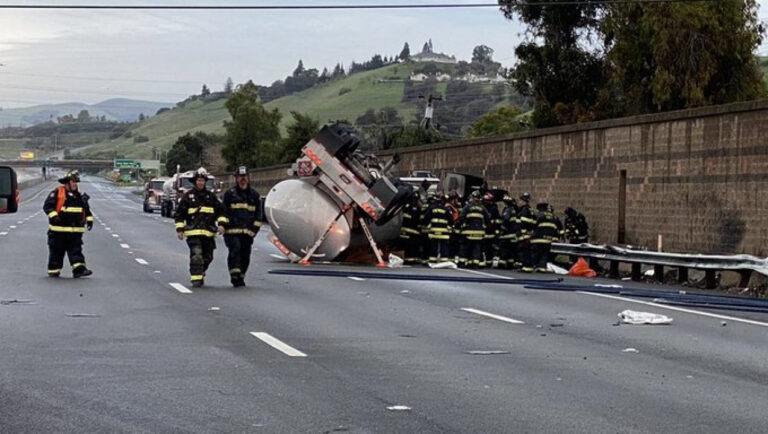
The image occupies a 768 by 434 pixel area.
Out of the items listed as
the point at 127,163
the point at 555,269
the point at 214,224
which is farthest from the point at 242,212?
the point at 127,163

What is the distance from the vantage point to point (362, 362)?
11742 millimetres

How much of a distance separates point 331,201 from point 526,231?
437 centimetres

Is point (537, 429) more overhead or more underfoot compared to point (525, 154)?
more underfoot

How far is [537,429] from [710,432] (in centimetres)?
121

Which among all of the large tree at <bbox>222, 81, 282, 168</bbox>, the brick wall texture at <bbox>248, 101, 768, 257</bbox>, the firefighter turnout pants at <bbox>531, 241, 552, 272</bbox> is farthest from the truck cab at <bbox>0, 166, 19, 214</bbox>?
the large tree at <bbox>222, 81, 282, 168</bbox>

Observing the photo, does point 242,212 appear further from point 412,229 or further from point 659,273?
point 659,273

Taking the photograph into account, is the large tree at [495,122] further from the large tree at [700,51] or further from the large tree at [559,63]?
the large tree at [700,51]

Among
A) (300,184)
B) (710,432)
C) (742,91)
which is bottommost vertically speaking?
(710,432)

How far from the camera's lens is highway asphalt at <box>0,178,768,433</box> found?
898cm

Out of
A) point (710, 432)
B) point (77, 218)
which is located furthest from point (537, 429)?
point (77, 218)

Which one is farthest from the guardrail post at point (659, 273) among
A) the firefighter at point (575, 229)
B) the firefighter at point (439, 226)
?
the firefighter at point (575, 229)

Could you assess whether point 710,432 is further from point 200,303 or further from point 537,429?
point 200,303

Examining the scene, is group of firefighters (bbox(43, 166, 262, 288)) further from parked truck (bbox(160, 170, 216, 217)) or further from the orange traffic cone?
parked truck (bbox(160, 170, 216, 217))

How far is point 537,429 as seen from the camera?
340 inches
